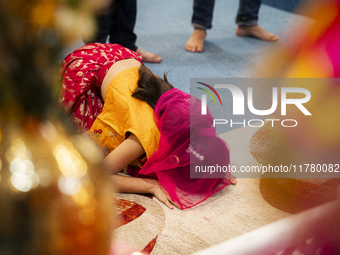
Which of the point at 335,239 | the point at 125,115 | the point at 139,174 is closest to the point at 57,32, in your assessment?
the point at 335,239

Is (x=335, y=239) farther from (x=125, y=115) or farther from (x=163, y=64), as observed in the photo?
(x=163, y=64)

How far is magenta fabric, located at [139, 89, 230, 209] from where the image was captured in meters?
0.98

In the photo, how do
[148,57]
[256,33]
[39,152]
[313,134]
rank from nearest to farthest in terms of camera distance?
[39,152] < [313,134] < [148,57] < [256,33]

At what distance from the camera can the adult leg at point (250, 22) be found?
7.77 feet

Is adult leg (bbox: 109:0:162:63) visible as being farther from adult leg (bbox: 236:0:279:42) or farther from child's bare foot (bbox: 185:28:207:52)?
adult leg (bbox: 236:0:279:42)

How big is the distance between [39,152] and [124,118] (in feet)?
2.99

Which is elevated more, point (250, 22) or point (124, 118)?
point (250, 22)

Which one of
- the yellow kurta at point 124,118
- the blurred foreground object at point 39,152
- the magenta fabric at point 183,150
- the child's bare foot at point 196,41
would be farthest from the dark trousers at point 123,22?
the blurred foreground object at point 39,152

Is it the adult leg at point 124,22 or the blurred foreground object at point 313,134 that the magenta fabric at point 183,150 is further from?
the adult leg at point 124,22

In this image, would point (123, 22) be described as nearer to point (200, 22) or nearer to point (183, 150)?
point (200, 22)

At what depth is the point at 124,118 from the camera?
3.42 ft

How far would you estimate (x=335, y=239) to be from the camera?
10.3 inches

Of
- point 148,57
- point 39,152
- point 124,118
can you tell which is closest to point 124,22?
point 148,57

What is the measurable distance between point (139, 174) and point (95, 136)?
0.66ft
